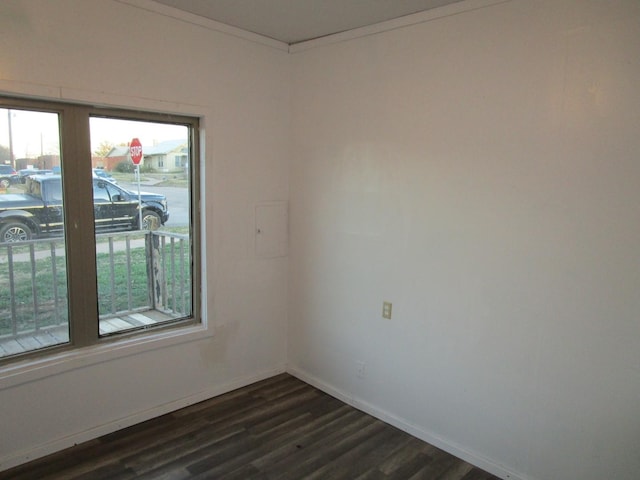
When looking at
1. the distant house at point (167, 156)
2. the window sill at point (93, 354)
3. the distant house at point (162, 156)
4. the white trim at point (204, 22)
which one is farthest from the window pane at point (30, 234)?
the white trim at point (204, 22)

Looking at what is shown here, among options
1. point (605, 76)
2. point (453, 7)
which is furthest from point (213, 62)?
point (605, 76)

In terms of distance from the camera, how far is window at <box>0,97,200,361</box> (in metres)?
2.44

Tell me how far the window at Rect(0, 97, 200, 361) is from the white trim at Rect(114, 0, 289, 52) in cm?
61

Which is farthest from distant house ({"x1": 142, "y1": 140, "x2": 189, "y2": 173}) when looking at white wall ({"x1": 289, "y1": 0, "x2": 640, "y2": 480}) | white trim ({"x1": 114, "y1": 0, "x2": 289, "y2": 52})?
white wall ({"x1": 289, "y1": 0, "x2": 640, "y2": 480})

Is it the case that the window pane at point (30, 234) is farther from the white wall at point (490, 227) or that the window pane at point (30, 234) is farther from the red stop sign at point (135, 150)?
the white wall at point (490, 227)

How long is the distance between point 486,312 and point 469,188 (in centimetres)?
71

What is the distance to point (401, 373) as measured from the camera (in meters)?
2.94

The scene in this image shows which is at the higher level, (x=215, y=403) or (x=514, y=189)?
(x=514, y=189)

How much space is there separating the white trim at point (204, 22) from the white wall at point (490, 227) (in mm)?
278

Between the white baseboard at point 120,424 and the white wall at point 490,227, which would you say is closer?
the white wall at point 490,227

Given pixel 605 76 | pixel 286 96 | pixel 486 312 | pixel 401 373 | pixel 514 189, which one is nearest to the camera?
pixel 605 76

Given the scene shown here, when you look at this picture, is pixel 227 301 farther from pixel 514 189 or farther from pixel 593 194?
pixel 593 194

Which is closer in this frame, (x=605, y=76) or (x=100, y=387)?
(x=605, y=76)

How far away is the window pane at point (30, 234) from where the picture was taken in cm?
239
